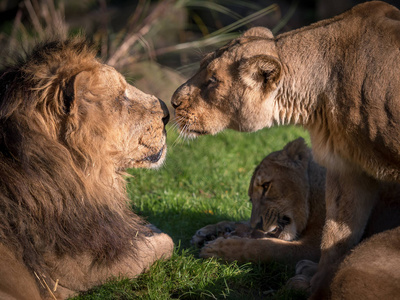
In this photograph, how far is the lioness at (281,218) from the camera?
12.5 ft

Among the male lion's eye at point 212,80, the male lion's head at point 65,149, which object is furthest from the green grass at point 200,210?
the male lion's eye at point 212,80

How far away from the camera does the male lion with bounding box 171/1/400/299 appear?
3.05 meters

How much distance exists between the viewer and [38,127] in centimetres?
276

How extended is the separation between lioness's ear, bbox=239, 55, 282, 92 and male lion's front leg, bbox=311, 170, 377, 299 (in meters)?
0.71

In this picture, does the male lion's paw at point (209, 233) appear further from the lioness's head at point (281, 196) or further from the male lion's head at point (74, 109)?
the male lion's head at point (74, 109)

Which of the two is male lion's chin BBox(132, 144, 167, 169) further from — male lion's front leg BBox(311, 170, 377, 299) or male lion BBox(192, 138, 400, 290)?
male lion's front leg BBox(311, 170, 377, 299)

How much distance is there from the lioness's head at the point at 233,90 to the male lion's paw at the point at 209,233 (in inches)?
36.8

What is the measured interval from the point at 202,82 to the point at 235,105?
0.99ft

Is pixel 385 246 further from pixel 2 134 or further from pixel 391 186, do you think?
pixel 2 134

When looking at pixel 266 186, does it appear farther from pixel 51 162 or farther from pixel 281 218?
pixel 51 162

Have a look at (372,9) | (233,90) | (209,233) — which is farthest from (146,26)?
(372,9)

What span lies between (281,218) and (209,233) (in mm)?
572

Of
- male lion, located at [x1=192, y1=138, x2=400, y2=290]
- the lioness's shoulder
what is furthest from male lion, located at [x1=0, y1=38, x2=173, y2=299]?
the lioness's shoulder

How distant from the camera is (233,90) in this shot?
11.4 feet
